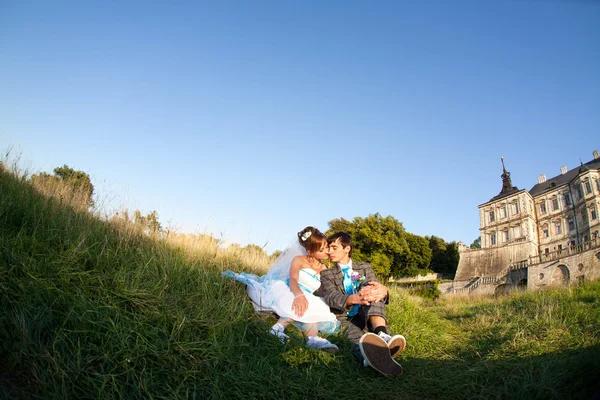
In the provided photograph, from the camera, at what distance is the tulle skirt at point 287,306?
3385 millimetres

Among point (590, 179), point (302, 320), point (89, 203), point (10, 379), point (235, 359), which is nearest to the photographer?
point (10, 379)

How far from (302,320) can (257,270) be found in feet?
7.47

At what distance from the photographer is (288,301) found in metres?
3.44

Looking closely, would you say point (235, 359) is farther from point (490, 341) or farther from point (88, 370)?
point (490, 341)

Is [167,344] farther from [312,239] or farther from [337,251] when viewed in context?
[337,251]

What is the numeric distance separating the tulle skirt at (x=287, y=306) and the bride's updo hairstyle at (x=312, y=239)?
0.52 m

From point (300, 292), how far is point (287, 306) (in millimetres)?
188

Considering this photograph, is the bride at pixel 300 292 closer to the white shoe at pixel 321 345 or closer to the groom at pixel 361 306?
the white shoe at pixel 321 345

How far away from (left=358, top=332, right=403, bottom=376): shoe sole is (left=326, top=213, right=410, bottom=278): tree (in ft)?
81.6

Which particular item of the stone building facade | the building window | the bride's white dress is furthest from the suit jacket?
the building window

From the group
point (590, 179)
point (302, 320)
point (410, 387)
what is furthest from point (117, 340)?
point (590, 179)

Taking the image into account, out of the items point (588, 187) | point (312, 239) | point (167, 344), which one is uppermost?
point (588, 187)

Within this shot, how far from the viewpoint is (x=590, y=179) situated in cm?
3634

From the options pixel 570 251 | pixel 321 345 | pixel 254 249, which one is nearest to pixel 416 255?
pixel 570 251
